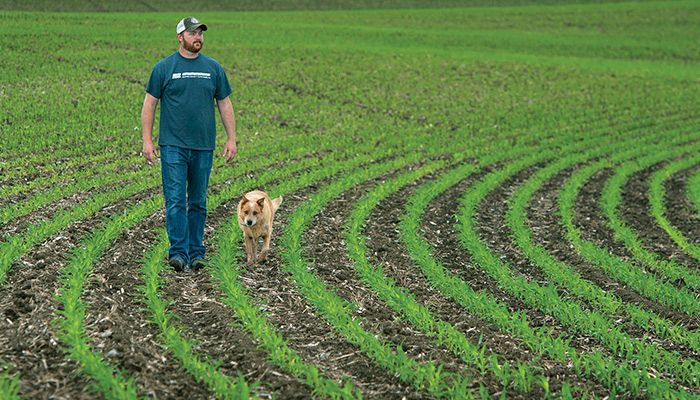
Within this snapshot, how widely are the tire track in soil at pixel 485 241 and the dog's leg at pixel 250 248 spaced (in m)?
2.66

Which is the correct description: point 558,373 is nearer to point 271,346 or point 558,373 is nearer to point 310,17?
point 271,346

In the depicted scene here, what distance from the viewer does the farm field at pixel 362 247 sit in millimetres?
7211

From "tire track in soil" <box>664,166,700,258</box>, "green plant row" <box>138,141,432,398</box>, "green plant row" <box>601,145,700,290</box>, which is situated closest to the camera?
"green plant row" <box>138,141,432,398</box>

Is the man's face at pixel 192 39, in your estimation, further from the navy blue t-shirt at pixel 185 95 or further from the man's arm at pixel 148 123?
the man's arm at pixel 148 123

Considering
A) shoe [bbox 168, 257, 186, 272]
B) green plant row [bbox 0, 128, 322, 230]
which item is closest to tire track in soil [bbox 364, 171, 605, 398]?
shoe [bbox 168, 257, 186, 272]

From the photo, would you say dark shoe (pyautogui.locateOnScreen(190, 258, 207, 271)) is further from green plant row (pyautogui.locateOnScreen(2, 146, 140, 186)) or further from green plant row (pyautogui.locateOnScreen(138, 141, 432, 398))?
green plant row (pyautogui.locateOnScreen(2, 146, 140, 186))

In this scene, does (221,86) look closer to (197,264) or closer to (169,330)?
(197,264)

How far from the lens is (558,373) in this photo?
7.48 meters

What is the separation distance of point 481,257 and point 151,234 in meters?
4.75

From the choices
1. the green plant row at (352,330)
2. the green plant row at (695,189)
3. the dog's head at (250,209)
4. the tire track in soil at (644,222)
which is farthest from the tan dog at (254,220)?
the green plant row at (695,189)

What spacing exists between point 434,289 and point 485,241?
3.16 meters

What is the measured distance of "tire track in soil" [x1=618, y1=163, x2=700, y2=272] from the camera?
1266 cm

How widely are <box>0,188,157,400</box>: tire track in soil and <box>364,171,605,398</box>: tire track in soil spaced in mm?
3573

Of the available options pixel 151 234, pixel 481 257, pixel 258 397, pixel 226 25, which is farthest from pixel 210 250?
pixel 226 25
